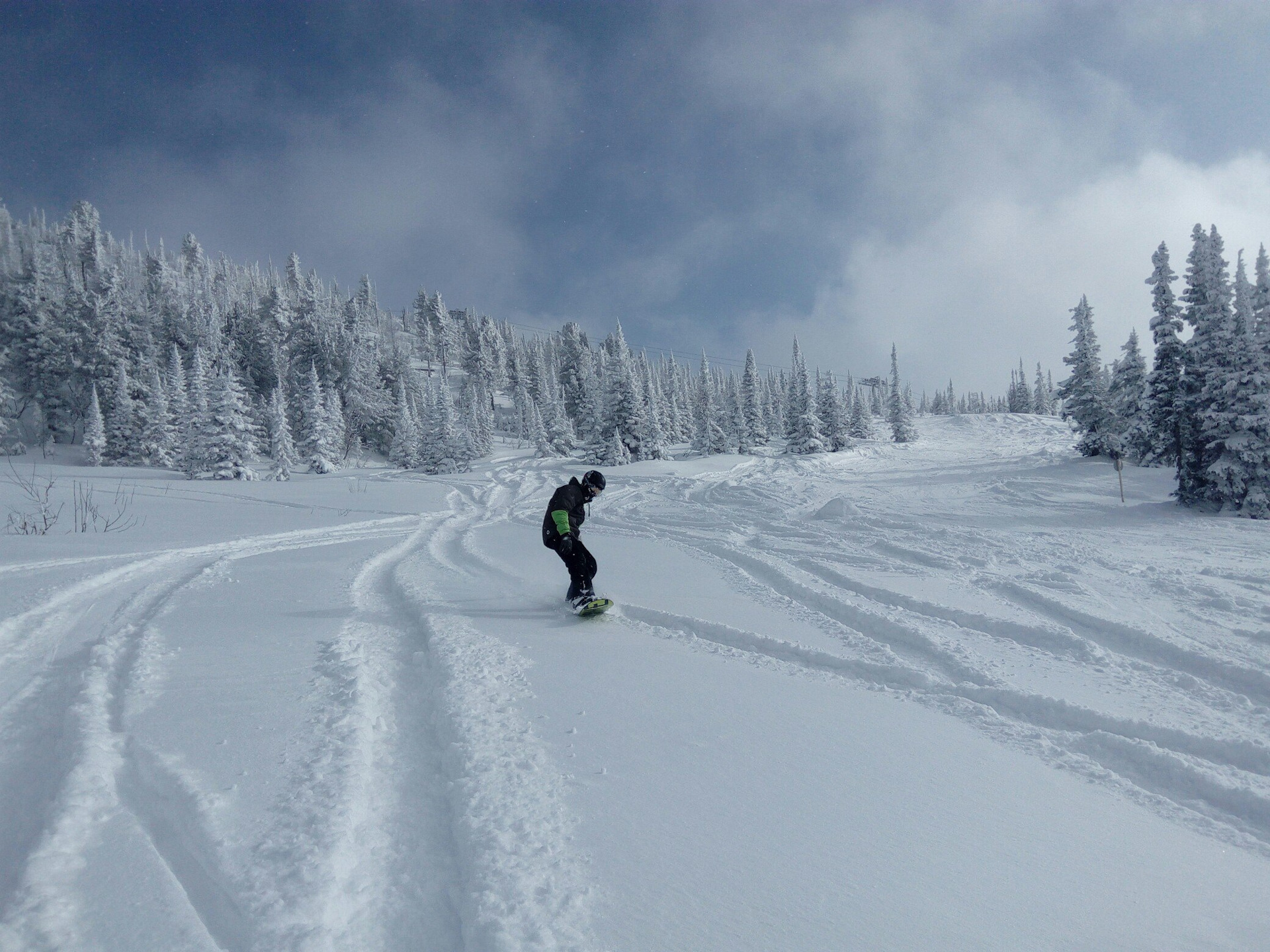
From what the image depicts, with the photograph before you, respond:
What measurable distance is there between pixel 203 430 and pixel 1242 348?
47.4 m

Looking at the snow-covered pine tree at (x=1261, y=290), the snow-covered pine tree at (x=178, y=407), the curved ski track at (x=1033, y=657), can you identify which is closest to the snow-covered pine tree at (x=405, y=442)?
the snow-covered pine tree at (x=178, y=407)

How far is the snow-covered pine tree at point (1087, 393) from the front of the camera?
32.5 metres

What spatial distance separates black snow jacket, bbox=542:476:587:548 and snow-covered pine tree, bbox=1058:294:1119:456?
36.2 meters

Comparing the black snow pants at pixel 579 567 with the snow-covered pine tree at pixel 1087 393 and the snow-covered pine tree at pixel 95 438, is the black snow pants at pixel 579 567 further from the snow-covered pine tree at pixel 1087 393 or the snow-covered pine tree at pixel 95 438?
the snow-covered pine tree at pixel 95 438

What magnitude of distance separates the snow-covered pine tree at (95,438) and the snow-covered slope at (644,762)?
148ft

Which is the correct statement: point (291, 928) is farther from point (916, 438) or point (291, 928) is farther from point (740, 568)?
point (916, 438)

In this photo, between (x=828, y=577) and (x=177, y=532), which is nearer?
(x=828, y=577)

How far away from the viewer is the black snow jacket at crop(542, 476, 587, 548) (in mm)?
6836

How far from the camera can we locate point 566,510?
6.86m

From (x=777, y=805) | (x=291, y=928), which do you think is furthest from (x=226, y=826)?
(x=777, y=805)

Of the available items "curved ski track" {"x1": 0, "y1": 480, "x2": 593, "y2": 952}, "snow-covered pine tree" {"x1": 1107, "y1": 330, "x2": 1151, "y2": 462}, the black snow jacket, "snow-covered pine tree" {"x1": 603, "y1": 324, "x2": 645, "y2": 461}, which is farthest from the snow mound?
"snow-covered pine tree" {"x1": 603, "y1": 324, "x2": 645, "y2": 461}

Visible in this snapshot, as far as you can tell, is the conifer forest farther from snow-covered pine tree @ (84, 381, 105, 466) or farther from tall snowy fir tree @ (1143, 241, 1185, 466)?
tall snowy fir tree @ (1143, 241, 1185, 466)

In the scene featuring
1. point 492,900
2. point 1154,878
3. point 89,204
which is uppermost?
point 89,204

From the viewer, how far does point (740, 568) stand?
29.8 ft
